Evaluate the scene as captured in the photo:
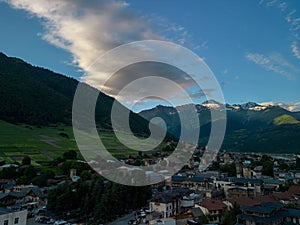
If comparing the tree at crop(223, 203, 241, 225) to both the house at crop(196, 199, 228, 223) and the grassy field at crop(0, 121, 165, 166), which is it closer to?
the house at crop(196, 199, 228, 223)

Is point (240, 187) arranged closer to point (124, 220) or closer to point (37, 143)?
point (124, 220)

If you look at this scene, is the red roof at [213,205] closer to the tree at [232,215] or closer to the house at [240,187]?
the tree at [232,215]

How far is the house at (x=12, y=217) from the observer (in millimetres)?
16195

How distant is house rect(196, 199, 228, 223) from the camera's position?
73.5 feet

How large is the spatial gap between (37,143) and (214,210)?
4723 cm

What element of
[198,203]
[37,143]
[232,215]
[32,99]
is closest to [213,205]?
[198,203]

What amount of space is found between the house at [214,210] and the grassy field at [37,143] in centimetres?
3220

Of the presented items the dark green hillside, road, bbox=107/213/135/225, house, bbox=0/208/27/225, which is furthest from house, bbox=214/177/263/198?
the dark green hillside

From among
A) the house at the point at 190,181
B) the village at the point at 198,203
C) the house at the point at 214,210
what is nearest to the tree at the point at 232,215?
the village at the point at 198,203

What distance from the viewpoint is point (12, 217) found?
663 inches

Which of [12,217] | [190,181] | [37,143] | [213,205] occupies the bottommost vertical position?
[190,181]

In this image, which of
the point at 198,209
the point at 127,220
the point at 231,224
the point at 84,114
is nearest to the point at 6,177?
the point at 127,220

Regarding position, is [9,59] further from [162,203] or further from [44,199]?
[162,203]

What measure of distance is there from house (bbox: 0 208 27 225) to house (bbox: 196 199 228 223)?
45.5 ft
